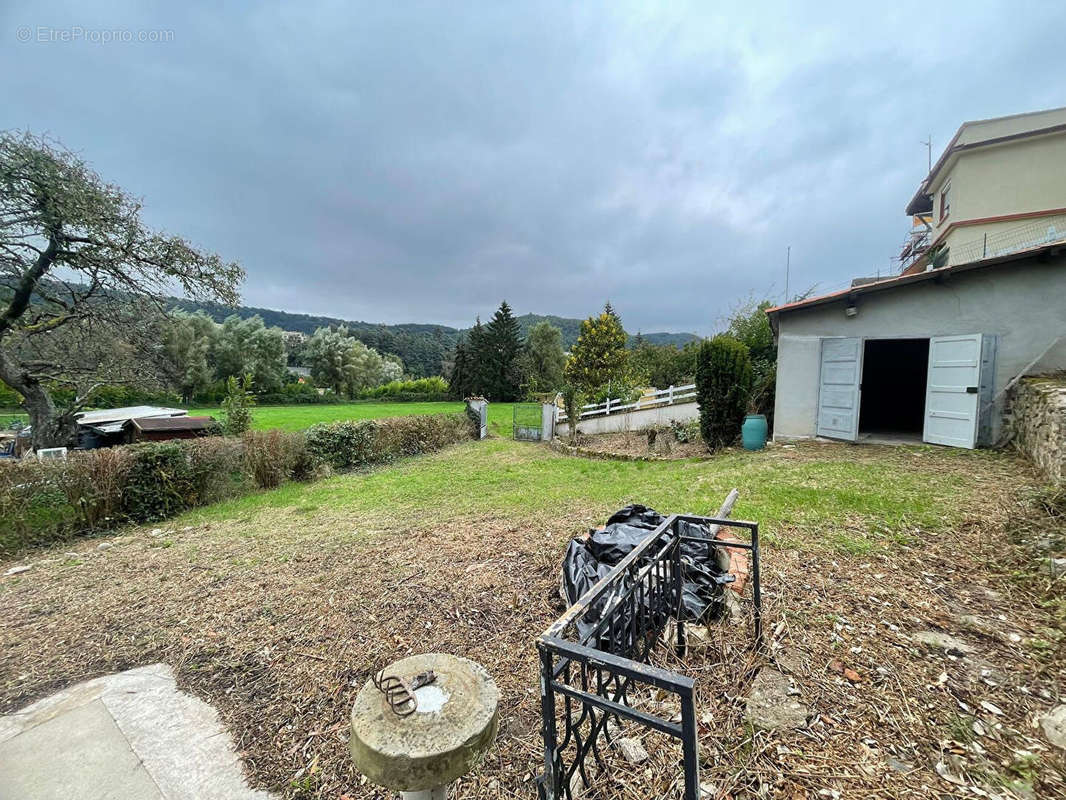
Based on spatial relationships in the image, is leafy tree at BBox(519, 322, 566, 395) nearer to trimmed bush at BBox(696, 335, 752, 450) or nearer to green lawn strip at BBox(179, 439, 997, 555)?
trimmed bush at BBox(696, 335, 752, 450)

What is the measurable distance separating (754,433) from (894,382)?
7.38m

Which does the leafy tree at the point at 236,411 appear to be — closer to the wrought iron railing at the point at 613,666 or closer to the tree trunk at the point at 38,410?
the tree trunk at the point at 38,410

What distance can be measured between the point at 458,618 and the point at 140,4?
8.97 meters

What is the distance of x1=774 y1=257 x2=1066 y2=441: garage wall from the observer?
239 inches

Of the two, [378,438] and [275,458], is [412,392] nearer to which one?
[378,438]

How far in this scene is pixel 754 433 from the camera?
7.85 metres

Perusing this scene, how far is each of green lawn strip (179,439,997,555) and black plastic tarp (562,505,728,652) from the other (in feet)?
3.78

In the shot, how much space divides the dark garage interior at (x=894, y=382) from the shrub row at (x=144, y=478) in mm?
13455

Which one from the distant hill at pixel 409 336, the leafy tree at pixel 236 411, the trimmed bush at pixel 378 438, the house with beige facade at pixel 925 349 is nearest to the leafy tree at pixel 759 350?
the house with beige facade at pixel 925 349

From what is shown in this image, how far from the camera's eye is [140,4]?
545 centimetres

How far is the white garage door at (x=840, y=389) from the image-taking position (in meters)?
7.27

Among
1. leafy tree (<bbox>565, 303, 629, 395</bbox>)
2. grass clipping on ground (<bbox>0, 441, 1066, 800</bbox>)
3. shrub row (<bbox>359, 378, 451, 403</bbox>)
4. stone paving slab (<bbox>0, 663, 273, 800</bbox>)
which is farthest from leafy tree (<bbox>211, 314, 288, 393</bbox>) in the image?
stone paving slab (<bbox>0, 663, 273, 800</bbox>)

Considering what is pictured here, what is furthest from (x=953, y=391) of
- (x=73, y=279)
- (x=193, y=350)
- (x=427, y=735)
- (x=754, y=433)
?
(x=193, y=350)

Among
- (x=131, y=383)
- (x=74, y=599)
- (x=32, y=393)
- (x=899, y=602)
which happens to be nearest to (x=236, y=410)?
(x=131, y=383)
